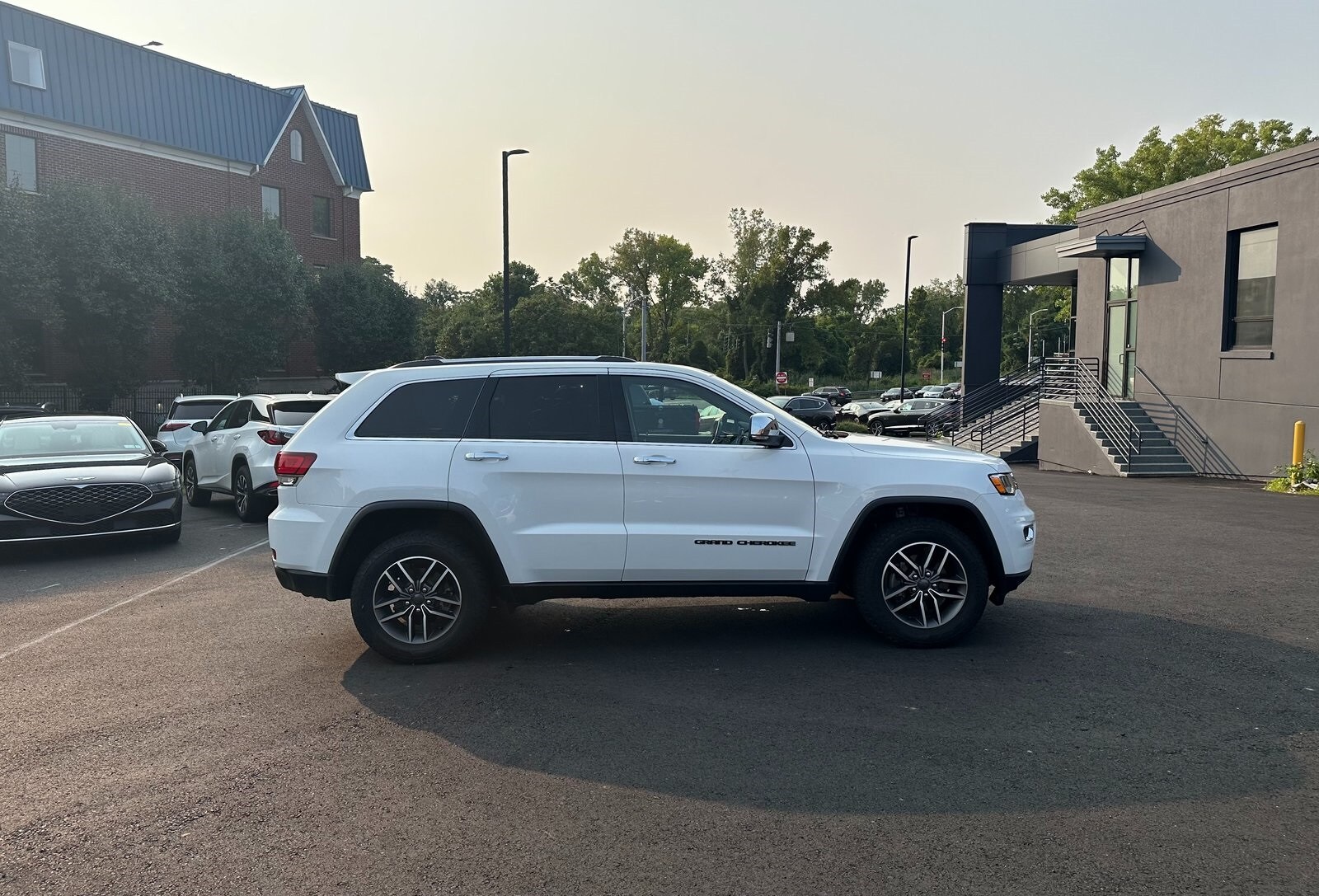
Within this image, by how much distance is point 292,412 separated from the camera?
44.8 ft

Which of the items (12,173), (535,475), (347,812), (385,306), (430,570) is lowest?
(347,812)

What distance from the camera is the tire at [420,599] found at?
255 inches

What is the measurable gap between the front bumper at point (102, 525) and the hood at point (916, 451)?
7.81 m

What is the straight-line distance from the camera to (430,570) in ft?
21.4

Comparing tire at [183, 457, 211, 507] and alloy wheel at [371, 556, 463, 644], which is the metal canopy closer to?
tire at [183, 457, 211, 507]

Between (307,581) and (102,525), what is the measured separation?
18.3 ft

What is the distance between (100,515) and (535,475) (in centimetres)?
665

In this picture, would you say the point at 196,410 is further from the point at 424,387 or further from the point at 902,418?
the point at 902,418

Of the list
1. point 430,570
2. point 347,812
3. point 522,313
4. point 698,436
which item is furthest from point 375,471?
point 522,313

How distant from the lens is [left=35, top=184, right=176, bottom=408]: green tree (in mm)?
29359

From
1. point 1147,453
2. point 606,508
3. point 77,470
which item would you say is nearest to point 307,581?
point 606,508

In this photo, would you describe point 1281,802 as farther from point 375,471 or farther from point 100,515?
point 100,515

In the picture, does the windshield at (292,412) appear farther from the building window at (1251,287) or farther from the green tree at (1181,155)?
the green tree at (1181,155)

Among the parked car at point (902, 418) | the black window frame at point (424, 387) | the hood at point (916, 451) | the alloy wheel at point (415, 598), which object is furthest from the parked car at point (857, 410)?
the alloy wheel at point (415, 598)
